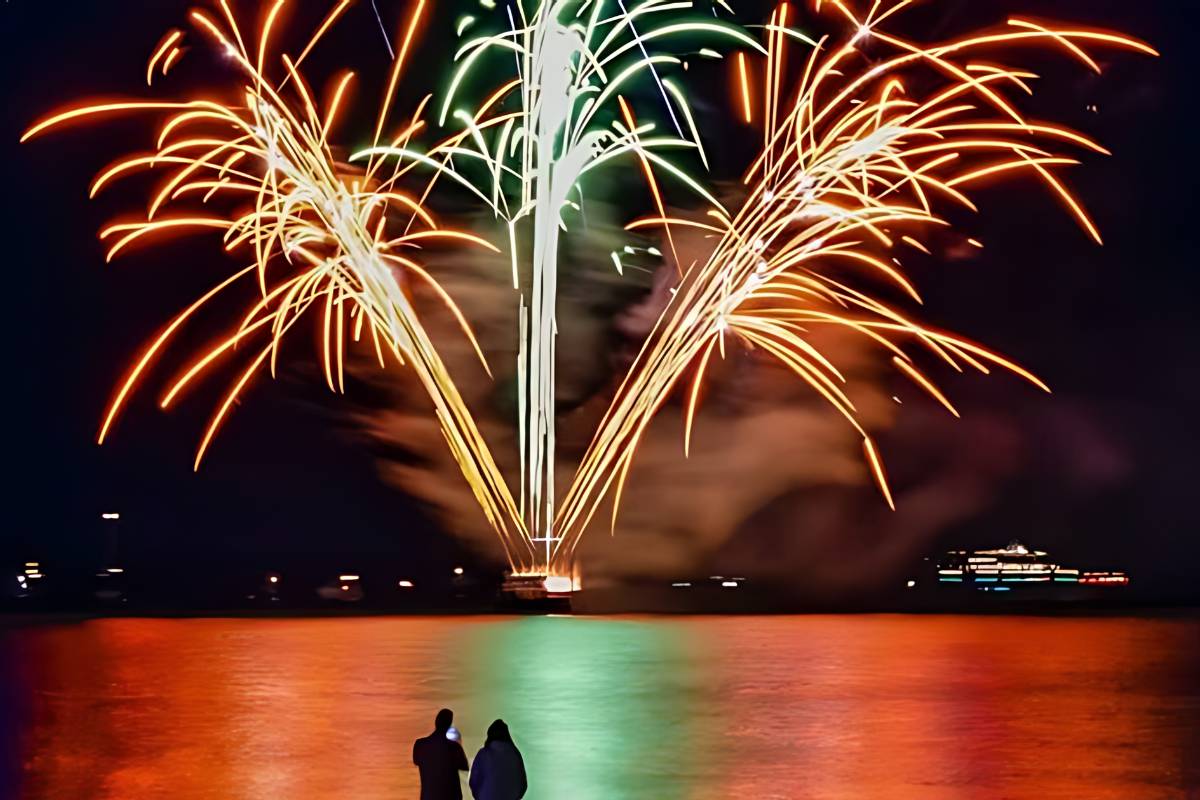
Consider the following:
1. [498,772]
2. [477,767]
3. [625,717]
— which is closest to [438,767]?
[477,767]

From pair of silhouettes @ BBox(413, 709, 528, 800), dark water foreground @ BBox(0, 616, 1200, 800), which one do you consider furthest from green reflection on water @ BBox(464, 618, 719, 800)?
pair of silhouettes @ BBox(413, 709, 528, 800)

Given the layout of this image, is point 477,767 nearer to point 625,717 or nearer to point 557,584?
point 625,717

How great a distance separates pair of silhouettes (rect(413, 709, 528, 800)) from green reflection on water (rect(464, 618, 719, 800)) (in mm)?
5269

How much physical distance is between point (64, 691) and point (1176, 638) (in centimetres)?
4650

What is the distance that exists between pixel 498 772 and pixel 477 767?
0.69 ft

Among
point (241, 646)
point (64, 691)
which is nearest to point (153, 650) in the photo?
point (241, 646)

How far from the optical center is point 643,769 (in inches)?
815

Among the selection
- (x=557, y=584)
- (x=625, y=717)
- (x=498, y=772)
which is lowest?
(x=625, y=717)

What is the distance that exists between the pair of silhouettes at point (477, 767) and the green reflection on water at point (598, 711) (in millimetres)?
5269

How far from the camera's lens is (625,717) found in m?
27.8

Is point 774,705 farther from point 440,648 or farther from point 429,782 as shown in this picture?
point 440,648

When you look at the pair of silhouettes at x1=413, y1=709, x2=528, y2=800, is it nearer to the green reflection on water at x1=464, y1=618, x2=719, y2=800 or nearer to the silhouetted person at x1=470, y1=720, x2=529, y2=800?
the silhouetted person at x1=470, y1=720, x2=529, y2=800

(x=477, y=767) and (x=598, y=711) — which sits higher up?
(x=477, y=767)

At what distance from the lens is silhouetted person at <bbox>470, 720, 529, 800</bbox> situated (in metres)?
12.7
